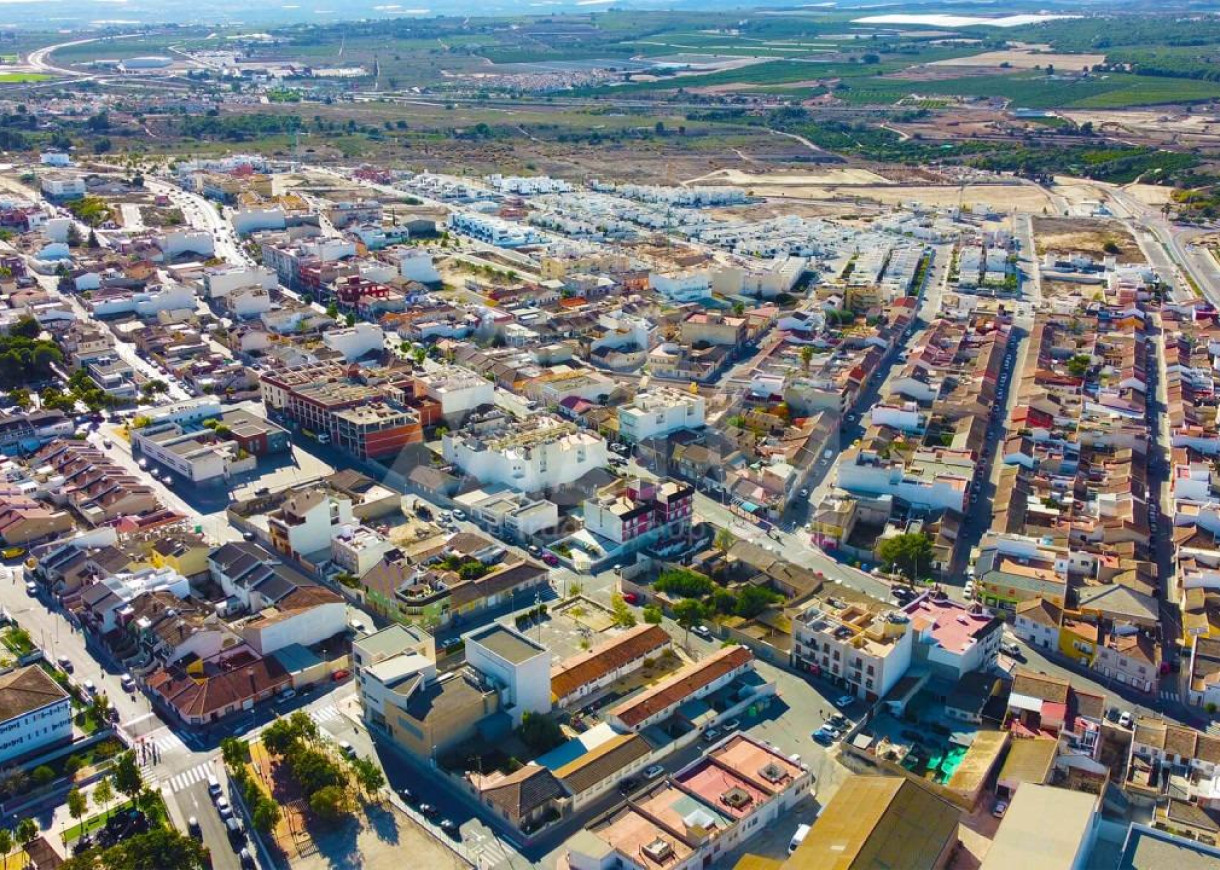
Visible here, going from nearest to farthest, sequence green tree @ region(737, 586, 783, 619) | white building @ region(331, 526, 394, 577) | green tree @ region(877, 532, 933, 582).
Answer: green tree @ region(737, 586, 783, 619)
white building @ region(331, 526, 394, 577)
green tree @ region(877, 532, 933, 582)

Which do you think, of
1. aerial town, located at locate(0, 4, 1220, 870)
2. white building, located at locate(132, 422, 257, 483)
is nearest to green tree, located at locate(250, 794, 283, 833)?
aerial town, located at locate(0, 4, 1220, 870)

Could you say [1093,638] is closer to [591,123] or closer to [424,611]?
[424,611]

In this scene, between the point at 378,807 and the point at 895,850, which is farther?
the point at 378,807

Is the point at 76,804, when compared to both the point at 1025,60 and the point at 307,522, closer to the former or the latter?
the point at 307,522

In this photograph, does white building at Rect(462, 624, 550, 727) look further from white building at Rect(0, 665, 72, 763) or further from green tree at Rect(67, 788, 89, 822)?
white building at Rect(0, 665, 72, 763)

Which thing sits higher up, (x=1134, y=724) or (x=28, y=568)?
(x=1134, y=724)

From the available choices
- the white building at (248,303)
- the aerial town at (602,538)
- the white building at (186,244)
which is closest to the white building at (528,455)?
the aerial town at (602,538)

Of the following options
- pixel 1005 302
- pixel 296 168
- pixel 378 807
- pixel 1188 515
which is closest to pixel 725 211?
pixel 1005 302
